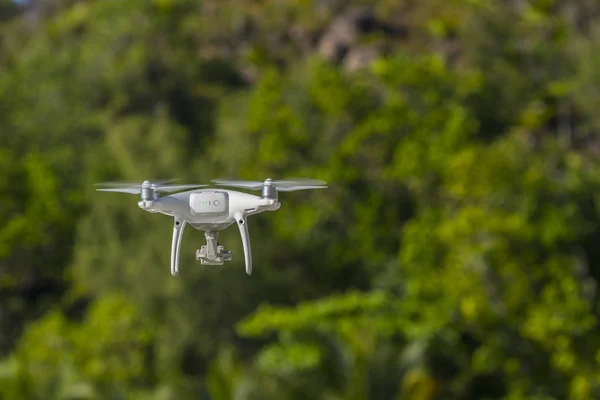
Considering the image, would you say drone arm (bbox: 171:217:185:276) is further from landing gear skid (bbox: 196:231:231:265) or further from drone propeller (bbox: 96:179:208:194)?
drone propeller (bbox: 96:179:208:194)

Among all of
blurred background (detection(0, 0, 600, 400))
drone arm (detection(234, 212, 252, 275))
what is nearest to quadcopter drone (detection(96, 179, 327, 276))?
drone arm (detection(234, 212, 252, 275))

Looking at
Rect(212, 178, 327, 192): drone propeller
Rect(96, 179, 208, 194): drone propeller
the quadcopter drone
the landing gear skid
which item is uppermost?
Rect(96, 179, 208, 194): drone propeller

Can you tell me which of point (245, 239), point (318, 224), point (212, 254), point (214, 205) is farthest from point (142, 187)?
point (318, 224)

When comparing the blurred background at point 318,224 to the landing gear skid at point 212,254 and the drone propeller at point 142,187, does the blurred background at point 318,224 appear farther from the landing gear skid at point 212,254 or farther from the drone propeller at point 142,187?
the landing gear skid at point 212,254

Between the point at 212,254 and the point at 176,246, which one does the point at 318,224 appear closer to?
the point at 212,254

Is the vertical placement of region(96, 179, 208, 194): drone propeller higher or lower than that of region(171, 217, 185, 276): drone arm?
higher

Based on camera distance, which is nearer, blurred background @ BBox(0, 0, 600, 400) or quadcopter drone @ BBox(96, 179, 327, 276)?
quadcopter drone @ BBox(96, 179, 327, 276)

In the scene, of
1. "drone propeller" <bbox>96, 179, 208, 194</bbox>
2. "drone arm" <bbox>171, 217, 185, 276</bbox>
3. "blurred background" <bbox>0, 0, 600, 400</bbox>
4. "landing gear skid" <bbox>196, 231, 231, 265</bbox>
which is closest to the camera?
"drone arm" <bbox>171, 217, 185, 276</bbox>

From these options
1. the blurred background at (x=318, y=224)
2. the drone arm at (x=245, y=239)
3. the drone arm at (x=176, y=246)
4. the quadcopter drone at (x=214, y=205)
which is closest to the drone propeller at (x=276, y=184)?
the quadcopter drone at (x=214, y=205)
